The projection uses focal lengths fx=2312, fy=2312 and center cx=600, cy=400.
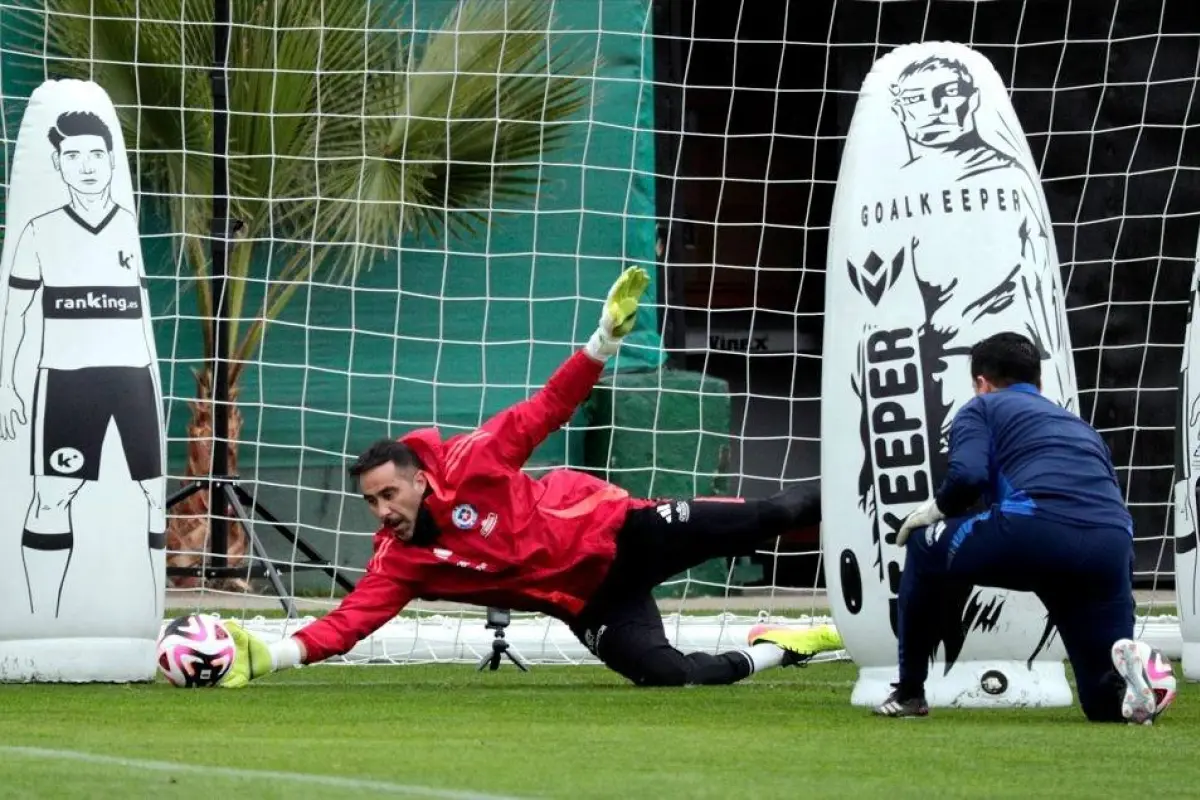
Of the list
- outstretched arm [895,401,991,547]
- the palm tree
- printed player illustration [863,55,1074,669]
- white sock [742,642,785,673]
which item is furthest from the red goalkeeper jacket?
the palm tree

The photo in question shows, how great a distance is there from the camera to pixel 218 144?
10352 millimetres

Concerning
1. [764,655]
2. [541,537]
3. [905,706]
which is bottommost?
[764,655]

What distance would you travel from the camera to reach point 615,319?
744 centimetres

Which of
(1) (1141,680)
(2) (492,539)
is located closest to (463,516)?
(2) (492,539)

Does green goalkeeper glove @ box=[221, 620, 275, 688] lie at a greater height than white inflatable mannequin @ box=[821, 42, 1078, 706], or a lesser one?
lesser

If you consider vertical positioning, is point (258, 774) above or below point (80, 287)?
below

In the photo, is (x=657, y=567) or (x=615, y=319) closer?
(x=615, y=319)

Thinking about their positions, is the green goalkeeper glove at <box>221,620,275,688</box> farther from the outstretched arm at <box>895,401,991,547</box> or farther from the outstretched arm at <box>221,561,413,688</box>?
the outstretched arm at <box>895,401,991,547</box>

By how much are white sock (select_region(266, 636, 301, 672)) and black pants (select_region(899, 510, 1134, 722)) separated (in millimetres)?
2014

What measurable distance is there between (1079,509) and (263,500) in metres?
7.72

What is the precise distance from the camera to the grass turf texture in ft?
14.8

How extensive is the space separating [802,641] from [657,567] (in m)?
0.76

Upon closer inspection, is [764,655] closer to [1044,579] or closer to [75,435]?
[1044,579]

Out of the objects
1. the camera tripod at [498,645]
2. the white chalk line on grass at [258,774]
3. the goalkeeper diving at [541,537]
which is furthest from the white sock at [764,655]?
the white chalk line on grass at [258,774]
